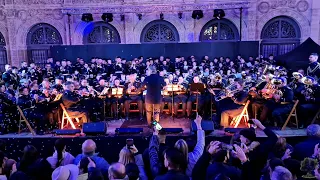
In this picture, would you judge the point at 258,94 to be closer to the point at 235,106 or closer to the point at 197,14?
the point at 235,106

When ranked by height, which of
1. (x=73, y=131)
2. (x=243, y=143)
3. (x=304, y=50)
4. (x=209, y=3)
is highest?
(x=209, y=3)

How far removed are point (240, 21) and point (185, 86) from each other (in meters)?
9.35

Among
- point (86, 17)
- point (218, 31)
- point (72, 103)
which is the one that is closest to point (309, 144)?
point (72, 103)

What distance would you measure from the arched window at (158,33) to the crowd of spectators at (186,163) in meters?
16.2

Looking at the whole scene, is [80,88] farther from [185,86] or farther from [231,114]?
[231,114]

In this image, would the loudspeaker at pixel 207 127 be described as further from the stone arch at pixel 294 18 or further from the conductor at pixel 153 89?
the stone arch at pixel 294 18

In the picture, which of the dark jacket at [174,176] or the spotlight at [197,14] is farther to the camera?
the spotlight at [197,14]

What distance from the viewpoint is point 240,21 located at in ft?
65.8

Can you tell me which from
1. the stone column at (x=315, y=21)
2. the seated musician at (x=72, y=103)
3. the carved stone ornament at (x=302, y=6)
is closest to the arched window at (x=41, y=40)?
the seated musician at (x=72, y=103)

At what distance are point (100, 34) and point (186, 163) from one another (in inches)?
735

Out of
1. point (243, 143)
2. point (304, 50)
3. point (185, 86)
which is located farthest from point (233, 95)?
point (304, 50)

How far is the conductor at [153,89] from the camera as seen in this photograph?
10.0 meters

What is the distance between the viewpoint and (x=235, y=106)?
10.5 meters

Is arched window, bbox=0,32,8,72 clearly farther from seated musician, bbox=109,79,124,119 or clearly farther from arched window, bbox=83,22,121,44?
seated musician, bbox=109,79,124,119
